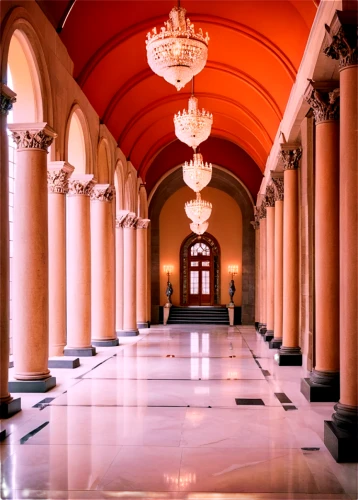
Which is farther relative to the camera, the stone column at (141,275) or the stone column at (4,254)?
the stone column at (141,275)

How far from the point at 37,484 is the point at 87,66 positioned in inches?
374

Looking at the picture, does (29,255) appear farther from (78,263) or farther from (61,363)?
(78,263)

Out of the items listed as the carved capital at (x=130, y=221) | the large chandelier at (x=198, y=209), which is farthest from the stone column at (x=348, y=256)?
the large chandelier at (x=198, y=209)

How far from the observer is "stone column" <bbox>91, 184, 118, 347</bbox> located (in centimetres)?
1529

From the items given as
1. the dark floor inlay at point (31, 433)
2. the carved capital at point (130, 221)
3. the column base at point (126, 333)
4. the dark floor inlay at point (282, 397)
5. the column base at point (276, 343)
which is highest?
the carved capital at point (130, 221)

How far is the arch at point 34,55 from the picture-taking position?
7.81 metres

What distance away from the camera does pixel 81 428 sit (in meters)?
6.85

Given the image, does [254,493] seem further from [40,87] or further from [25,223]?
[40,87]

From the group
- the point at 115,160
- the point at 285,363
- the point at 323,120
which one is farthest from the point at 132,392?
the point at 115,160

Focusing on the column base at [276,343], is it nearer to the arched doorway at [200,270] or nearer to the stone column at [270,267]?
the stone column at [270,267]

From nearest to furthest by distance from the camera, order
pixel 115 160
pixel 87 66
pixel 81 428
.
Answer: pixel 81 428
pixel 87 66
pixel 115 160

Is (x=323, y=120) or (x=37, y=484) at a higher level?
(x=323, y=120)

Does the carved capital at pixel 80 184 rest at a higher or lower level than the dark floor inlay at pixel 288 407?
higher

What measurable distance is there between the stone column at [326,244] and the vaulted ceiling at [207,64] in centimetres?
167
